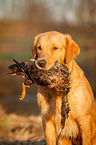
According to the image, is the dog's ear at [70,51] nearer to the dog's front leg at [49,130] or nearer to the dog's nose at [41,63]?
the dog's nose at [41,63]

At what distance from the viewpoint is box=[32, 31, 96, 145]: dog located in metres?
3.37

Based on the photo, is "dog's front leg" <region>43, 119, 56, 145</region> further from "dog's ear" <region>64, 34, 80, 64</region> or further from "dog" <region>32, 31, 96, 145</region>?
"dog's ear" <region>64, 34, 80, 64</region>

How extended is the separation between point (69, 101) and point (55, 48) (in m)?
0.86

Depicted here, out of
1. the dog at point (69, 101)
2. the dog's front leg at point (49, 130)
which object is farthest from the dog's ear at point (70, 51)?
the dog's front leg at point (49, 130)

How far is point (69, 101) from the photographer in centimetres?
338

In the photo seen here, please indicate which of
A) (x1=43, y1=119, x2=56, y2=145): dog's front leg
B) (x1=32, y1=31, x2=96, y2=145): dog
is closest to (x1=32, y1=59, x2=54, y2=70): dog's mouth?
(x1=32, y1=31, x2=96, y2=145): dog

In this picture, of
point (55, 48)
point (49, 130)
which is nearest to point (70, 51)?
point (55, 48)

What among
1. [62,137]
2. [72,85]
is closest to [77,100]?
[72,85]

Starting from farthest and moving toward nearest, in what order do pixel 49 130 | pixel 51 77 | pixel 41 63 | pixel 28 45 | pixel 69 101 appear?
pixel 28 45 < pixel 49 130 < pixel 69 101 < pixel 41 63 < pixel 51 77

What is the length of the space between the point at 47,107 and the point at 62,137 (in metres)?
0.56

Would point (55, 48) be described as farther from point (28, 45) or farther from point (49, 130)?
point (28, 45)

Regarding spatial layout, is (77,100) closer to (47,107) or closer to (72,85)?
(72,85)

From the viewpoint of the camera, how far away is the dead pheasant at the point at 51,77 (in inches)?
119

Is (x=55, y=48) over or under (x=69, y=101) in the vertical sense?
over
